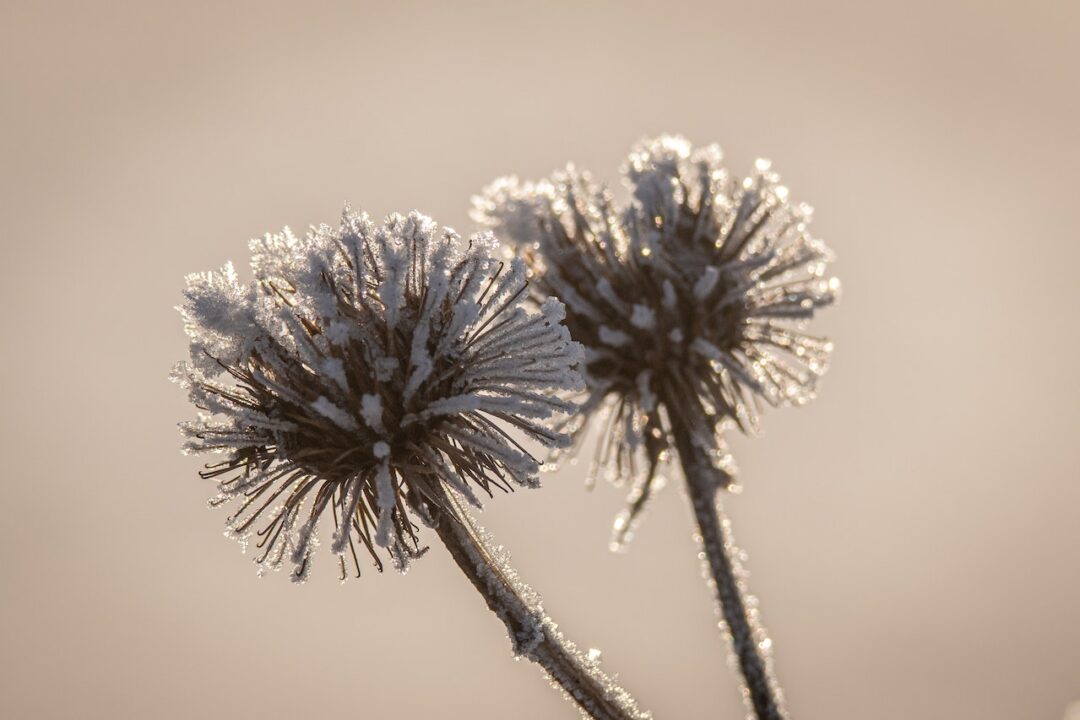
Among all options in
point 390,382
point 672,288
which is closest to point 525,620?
point 390,382

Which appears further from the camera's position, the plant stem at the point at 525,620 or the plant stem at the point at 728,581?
the plant stem at the point at 728,581

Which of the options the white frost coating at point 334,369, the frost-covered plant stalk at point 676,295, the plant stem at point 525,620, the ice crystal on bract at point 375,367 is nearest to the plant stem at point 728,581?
the frost-covered plant stalk at point 676,295

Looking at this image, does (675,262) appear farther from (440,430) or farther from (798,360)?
(440,430)

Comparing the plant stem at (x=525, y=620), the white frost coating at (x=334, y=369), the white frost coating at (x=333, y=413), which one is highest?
the white frost coating at (x=334, y=369)

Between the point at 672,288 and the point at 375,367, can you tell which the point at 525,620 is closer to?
the point at 375,367

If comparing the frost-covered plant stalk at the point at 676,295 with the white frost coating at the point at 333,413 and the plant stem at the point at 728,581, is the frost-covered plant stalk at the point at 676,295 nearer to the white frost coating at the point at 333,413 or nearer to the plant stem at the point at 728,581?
the plant stem at the point at 728,581

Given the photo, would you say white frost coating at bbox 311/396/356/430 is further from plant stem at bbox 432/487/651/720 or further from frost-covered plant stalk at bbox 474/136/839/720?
frost-covered plant stalk at bbox 474/136/839/720

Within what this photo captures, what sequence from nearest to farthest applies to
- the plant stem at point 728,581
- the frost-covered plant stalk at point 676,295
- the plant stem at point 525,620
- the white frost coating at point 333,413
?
the white frost coating at point 333,413, the plant stem at point 525,620, the plant stem at point 728,581, the frost-covered plant stalk at point 676,295

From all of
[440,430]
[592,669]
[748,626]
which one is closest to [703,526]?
[748,626]
